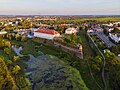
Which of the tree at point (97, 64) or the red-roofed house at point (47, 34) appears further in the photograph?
the red-roofed house at point (47, 34)

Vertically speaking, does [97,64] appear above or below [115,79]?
below

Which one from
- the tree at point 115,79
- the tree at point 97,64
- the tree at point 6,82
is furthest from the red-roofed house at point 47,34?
the tree at point 115,79

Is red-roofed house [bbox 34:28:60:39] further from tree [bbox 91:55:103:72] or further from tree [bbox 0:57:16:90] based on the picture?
tree [bbox 0:57:16:90]

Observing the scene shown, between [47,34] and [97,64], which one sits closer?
[97,64]

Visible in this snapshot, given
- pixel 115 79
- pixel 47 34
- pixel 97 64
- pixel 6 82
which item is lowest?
pixel 47 34

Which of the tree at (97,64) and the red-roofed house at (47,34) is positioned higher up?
the tree at (97,64)

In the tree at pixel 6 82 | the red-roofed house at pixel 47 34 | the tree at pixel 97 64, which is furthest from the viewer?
the red-roofed house at pixel 47 34

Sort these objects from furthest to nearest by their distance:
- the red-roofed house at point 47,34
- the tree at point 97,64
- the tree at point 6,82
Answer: the red-roofed house at point 47,34
the tree at point 97,64
the tree at point 6,82

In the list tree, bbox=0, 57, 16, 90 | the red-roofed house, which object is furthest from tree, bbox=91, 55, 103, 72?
the red-roofed house

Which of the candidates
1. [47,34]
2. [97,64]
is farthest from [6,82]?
[47,34]

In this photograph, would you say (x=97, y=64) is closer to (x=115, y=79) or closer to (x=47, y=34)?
(x=115, y=79)

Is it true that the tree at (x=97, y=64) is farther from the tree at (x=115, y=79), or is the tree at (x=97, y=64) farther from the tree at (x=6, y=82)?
the tree at (x=6, y=82)
